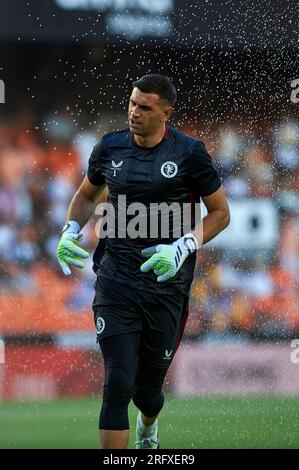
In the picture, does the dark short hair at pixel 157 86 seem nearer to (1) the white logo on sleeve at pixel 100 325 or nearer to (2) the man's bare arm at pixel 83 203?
(2) the man's bare arm at pixel 83 203

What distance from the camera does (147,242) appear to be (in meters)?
4.71

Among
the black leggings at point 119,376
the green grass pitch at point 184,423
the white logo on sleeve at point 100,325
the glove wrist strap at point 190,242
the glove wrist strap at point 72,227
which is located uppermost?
the glove wrist strap at point 72,227

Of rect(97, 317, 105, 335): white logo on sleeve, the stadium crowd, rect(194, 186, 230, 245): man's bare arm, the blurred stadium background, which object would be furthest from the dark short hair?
the stadium crowd

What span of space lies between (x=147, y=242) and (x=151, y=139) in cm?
47

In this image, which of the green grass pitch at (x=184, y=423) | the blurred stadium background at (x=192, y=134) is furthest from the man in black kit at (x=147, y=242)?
the blurred stadium background at (x=192, y=134)

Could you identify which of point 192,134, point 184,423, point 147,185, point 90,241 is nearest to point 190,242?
point 147,185

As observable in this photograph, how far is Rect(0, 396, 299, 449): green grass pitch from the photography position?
610cm

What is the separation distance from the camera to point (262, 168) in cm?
1004

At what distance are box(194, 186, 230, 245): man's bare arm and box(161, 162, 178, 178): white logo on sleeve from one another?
0.20 metres

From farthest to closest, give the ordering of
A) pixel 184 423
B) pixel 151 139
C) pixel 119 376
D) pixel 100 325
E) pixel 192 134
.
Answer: pixel 192 134 < pixel 184 423 < pixel 151 139 < pixel 100 325 < pixel 119 376

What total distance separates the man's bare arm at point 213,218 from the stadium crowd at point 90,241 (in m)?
4.79

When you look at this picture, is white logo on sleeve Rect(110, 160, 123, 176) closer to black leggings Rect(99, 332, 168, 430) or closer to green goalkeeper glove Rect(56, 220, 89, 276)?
green goalkeeper glove Rect(56, 220, 89, 276)

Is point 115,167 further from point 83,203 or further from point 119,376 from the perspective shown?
point 119,376

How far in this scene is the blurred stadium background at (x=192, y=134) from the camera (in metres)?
9.05
